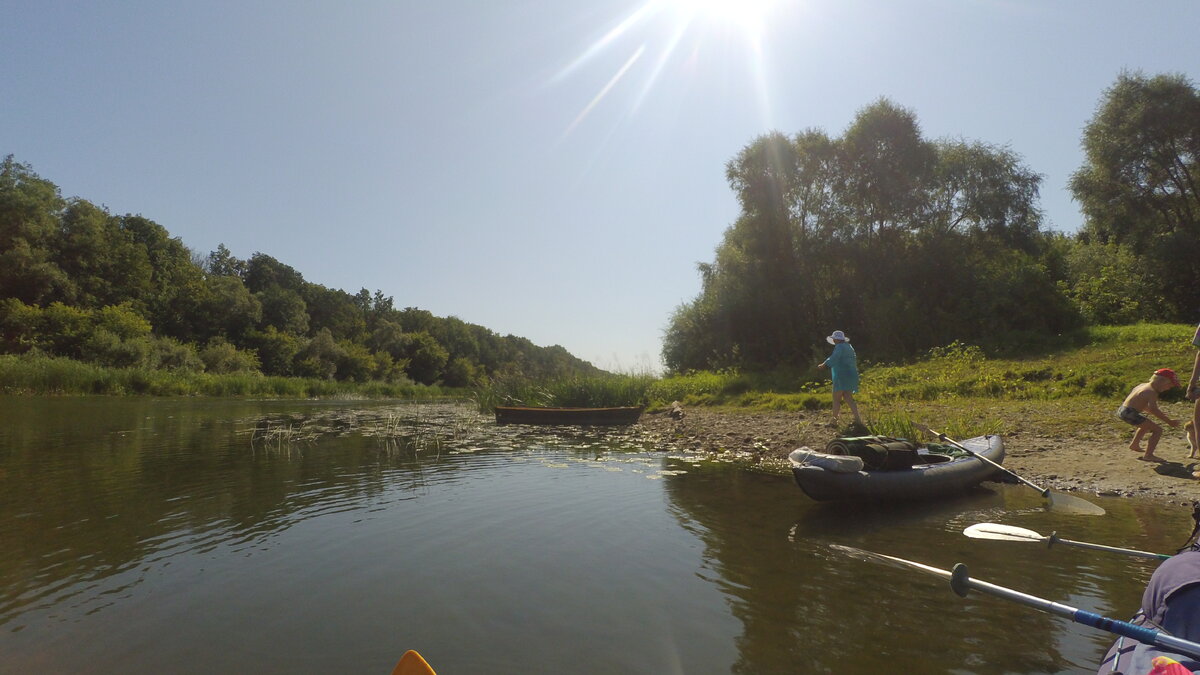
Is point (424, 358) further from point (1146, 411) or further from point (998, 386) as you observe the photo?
point (1146, 411)

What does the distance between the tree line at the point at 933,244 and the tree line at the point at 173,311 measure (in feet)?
32.6

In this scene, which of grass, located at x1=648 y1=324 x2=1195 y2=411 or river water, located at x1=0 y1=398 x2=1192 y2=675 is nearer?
river water, located at x1=0 y1=398 x2=1192 y2=675

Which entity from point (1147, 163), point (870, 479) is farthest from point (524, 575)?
point (1147, 163)

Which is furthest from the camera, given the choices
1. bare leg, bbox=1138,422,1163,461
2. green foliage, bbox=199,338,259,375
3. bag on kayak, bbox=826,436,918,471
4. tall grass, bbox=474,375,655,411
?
green foliage, bbox=199,338,259,375

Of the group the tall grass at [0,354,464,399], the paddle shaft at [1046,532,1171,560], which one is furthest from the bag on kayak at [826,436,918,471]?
the tall grass at [0,354,464,399]

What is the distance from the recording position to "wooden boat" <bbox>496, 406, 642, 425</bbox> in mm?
17469

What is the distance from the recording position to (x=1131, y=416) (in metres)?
8.20

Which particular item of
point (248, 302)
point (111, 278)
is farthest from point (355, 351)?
point (111, 278)

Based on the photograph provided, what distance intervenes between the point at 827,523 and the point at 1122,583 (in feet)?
7.92

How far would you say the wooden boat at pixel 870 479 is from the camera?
21.0 ft

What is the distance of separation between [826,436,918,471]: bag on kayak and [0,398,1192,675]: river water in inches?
21.6

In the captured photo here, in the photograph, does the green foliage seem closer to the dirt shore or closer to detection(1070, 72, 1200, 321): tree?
the dirt shore

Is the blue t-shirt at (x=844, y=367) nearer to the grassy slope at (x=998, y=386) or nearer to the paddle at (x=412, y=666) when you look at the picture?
the grassy slope at (x=998, y=386)

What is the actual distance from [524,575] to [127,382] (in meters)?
35.4
